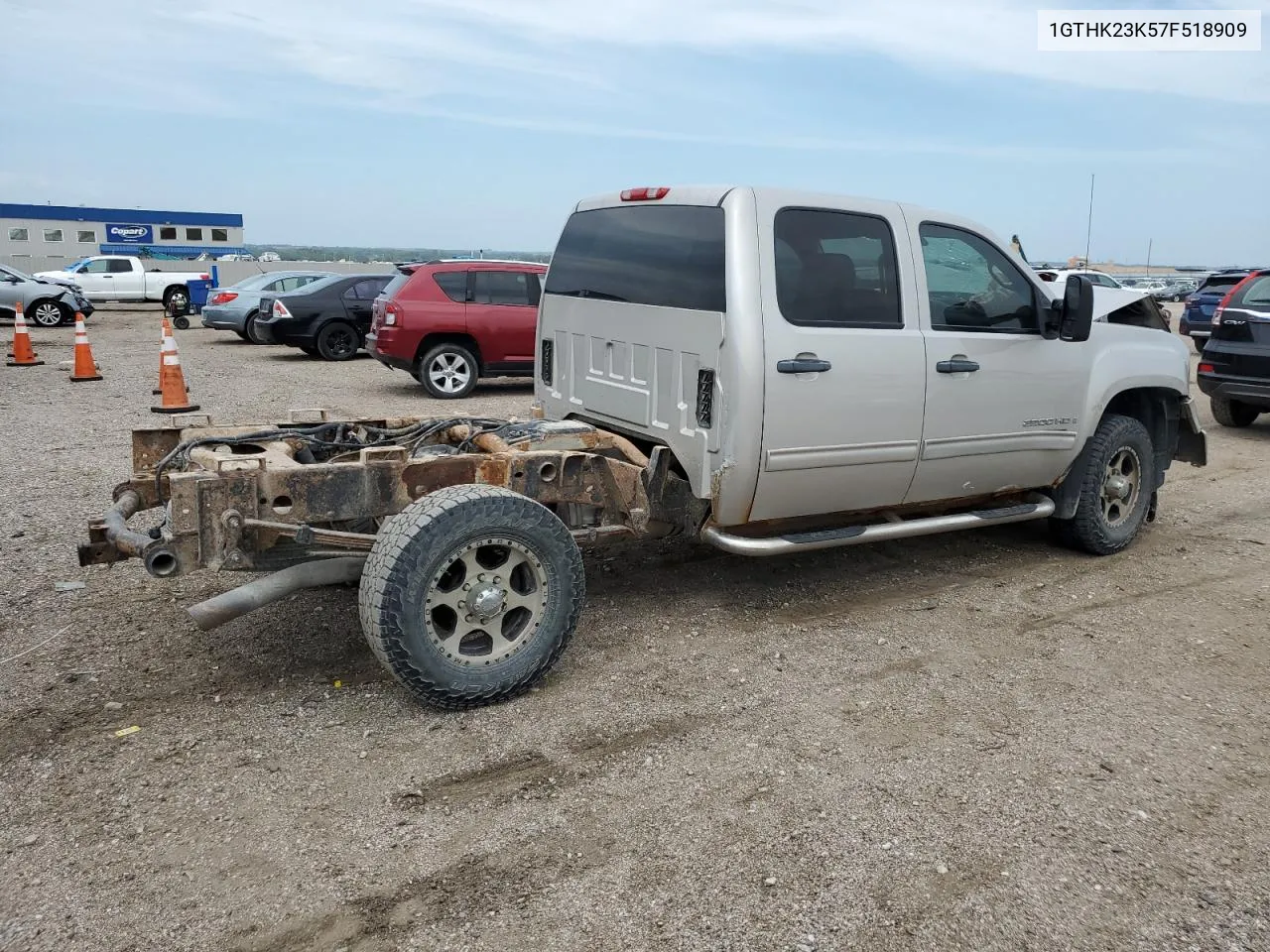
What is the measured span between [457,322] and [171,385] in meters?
3.34

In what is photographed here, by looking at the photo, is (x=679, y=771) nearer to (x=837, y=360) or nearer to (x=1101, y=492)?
(x=837, y=360)

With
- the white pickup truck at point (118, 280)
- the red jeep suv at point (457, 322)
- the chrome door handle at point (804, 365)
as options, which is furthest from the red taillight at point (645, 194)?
the white pickup truck at point (118, 280)

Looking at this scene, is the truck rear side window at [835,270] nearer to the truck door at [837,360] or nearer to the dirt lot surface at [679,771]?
the truck door at [837,360]

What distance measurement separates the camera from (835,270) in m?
4.75

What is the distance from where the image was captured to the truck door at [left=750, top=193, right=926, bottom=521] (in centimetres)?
452

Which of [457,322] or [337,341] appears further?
[337,341]

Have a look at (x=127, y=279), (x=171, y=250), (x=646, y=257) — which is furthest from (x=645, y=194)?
(x=171, y=250)

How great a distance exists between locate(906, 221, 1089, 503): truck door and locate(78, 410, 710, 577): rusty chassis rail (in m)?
1.28

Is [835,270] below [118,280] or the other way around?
below

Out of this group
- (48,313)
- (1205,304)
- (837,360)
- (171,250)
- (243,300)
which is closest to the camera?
(837,360)

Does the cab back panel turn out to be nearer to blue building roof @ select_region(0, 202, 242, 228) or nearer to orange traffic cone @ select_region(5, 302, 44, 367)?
orange traffic cone @ select_region(5, 302, 44, 367)

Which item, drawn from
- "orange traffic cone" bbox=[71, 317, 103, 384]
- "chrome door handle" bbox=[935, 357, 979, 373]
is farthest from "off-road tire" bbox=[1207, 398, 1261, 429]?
"orange traffic cone" bbox=[71, 317, 103, 384]

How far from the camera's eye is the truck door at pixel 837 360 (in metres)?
4.52

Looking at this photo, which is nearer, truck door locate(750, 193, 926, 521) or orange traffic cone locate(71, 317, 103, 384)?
truck door locate(750, 193, 926, 521)
